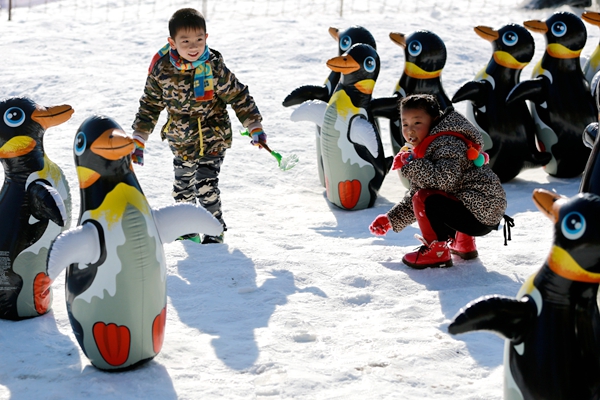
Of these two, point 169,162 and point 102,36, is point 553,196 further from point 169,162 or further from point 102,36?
point 102,36

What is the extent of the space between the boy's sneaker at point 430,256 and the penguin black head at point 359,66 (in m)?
1.64

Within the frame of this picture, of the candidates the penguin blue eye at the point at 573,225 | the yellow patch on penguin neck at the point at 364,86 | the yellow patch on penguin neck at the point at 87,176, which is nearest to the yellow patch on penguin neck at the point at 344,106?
the yellow patch on penguin neck at the point at 364,86

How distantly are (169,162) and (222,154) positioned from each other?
1.59 m

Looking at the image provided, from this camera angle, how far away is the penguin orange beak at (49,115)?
388cm

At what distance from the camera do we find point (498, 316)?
2.64 metres

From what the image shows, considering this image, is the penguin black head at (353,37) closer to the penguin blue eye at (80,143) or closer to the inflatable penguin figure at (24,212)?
the inflatable penguin figure at (24,212)

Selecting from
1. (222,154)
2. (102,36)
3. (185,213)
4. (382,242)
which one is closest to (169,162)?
(222,154)

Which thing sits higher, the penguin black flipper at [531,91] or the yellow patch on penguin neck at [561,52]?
the yellow patch on penguin neck at [561,52]

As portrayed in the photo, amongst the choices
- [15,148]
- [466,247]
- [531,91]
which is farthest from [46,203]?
[531,91]

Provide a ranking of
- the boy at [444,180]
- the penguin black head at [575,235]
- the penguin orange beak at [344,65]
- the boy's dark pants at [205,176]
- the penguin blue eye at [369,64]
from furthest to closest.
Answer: the penguin blue eye at [369,64] → the penguin orange beak at [344,65] → the boy's dark pants at [205,176] → the boy at [444,180] → the penguin black head at [575,235]

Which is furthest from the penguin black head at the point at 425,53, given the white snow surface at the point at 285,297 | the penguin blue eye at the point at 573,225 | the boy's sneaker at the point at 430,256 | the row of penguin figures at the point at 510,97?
the penguin blue eye at the point at 573,225

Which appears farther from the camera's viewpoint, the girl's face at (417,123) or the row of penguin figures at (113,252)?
the girl's face at (417,123)

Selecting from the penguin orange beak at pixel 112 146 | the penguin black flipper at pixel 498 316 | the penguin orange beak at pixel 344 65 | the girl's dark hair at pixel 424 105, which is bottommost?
the penguin orange beak at pixel 344 65

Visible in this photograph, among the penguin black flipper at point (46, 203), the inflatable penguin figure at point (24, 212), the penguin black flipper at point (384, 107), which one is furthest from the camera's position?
the penguin black flipper at point (384, 107)
